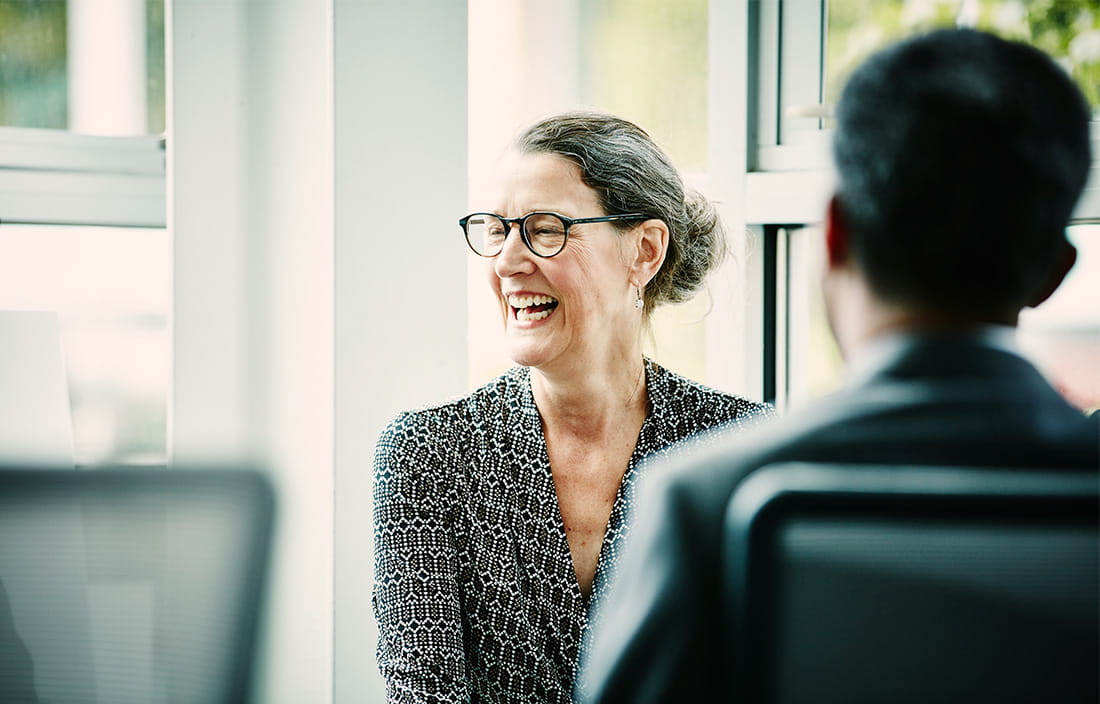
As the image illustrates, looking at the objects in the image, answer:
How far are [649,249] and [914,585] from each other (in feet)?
3.80

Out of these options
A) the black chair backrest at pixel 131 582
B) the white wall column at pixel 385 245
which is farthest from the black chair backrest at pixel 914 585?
the white wall column at pixel 385 245

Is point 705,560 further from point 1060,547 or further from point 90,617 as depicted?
point 90,617

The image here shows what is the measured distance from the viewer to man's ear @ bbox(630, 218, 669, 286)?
1.73 metres

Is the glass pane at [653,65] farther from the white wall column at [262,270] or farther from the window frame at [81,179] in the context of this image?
the window frame at [81,179]

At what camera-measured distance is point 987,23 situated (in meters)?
2.14

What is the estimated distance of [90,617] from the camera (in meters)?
1.03

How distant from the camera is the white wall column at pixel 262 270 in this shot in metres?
1.92

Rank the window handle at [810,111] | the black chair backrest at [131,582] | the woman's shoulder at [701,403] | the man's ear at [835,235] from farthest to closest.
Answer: the window handle at [810,111] → the woman's shoulder at [701,403] → the black chair backrest at [131,582] → the man's ear at [835,235]

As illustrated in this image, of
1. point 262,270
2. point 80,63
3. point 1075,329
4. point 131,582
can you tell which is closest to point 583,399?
point 262,270

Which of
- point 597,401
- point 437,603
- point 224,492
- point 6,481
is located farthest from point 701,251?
point 6,481

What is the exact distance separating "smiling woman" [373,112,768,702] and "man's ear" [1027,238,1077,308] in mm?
850

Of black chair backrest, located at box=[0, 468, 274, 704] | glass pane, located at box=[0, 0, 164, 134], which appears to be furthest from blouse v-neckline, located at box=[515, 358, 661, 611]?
glass pane, located at box=[0, 0, 164, 134]

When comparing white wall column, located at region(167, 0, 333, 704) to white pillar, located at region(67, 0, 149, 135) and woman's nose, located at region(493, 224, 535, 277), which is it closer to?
white pillar, located at region(67, 0, 149, 135)

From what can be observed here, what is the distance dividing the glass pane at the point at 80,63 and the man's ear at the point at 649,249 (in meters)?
0.98
